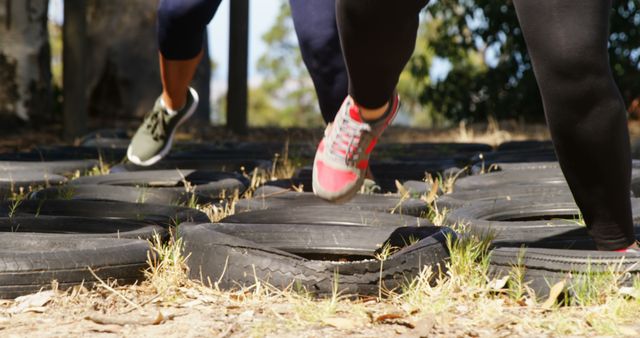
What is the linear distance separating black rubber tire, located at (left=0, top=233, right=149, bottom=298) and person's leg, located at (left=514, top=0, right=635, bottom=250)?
1.36 metres

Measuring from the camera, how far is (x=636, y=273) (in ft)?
9.01

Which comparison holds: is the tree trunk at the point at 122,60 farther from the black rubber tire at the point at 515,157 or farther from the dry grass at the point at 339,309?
the dry grass at the point at 339,309

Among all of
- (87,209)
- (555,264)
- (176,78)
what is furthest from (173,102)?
(555,264)

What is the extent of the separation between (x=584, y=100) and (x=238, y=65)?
697 cm

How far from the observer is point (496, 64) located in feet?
40.3

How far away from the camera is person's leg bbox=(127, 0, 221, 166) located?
4547mm

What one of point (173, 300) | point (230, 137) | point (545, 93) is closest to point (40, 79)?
point (230, 137)

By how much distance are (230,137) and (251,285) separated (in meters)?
6.71

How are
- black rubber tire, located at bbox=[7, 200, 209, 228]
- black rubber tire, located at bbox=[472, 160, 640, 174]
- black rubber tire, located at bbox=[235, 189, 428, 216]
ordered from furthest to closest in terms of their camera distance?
black rubber tire, located at bbox=[472, 160, 640, 174], black rubber tire, located at bbox=[235, 189, 428, 216], black rubber tire, located at bbox=[7, 200, 209, 228]

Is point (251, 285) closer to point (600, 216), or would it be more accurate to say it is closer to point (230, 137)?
point (600, 216)

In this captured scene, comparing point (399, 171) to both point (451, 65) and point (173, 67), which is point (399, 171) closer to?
point (173, 67)

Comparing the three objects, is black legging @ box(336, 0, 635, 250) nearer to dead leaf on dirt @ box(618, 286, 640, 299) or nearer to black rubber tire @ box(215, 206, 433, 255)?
dead leaf on dirt @ box(618, 286, 640, 299)

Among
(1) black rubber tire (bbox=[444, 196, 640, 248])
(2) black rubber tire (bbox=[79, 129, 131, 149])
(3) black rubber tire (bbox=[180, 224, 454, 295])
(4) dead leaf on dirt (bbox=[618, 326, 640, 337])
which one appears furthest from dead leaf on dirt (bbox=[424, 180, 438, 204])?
(2) black rubber tire (bbox=[79, 129, 131, 149])

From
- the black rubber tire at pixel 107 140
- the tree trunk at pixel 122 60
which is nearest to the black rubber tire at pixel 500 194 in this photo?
the black rubber tire at pixel 107 140
